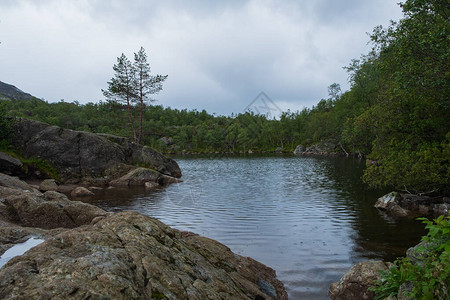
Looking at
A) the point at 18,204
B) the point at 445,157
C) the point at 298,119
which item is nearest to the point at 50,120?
the point at 298,119

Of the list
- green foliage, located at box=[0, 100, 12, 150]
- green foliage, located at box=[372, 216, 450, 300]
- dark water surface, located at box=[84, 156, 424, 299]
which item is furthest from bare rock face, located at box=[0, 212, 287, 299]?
green foliage, located at box=[0, 100, 12, 150]

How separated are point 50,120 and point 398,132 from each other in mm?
150529

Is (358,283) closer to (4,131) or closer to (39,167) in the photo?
(39,167)

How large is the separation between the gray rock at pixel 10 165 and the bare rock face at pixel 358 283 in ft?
98.6

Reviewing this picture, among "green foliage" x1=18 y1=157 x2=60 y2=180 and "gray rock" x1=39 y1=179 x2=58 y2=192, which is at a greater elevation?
"green foliage" x1=18 y1=157 x2=60 y2=180

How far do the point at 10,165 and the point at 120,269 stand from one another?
28832 mm

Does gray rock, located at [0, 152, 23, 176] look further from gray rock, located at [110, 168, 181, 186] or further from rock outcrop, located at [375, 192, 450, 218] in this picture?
rock outcrop, located at [375, 192, 450, 218]

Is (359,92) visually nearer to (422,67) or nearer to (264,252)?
(422,67)

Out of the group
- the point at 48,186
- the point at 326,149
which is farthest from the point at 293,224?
the point at 326,149

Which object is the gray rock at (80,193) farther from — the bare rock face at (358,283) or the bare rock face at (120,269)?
the bare rock face at (358,283)

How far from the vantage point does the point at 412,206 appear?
20406 millimetres

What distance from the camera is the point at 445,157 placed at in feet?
65.2

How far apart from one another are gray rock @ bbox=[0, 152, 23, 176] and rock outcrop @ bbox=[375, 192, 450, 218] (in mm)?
33071

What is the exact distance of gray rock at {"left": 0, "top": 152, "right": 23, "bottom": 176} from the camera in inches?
1029
